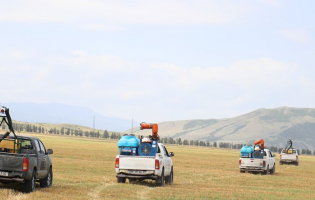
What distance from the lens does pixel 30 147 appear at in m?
22.0

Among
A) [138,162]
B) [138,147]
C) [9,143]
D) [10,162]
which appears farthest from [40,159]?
[138,147]

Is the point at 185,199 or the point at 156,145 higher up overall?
the point at 156,145

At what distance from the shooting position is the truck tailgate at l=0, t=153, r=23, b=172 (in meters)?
19.9

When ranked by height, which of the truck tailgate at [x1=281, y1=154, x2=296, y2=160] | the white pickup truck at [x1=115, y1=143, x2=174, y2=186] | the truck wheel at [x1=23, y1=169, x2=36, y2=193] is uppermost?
the truck tailgate at [x1=281, y1=154, x2=296, y2=160]

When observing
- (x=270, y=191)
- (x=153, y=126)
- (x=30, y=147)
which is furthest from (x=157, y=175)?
(x=30, y=147)

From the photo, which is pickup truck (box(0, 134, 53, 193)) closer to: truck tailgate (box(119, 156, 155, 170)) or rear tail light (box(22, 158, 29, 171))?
rear tail light (box(22, 158, 29, 171))

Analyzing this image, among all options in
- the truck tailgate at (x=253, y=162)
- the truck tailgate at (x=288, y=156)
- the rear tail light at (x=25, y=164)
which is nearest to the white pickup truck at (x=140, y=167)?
the rear tail light at (x=25, y=164)

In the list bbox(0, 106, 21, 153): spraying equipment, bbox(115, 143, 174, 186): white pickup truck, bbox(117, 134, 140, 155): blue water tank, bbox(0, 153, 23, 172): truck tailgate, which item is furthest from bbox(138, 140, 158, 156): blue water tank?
bbox(0, 153, 23, 172): truck tailgate

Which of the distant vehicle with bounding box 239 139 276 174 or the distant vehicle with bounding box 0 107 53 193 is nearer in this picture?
the distant vehicle with bounding box 0 107 53 193

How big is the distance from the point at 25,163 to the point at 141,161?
7.33 m

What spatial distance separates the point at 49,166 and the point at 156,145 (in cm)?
565

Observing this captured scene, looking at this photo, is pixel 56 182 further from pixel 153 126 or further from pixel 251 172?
pixel 251 172

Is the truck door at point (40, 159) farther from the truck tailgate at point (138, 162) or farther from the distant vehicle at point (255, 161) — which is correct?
the distant vehicle at point (255, 161)

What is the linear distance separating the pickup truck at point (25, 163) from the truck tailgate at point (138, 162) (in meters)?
3.94
